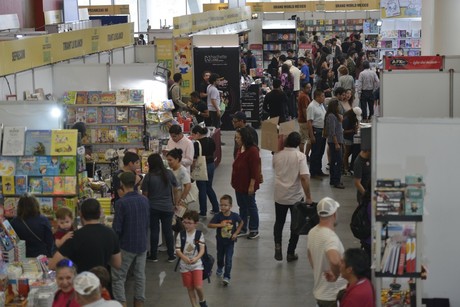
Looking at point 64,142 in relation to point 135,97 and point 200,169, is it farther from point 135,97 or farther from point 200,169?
point 135,97

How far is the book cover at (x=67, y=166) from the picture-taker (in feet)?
28.8

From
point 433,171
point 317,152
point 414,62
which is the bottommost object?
point 317,152

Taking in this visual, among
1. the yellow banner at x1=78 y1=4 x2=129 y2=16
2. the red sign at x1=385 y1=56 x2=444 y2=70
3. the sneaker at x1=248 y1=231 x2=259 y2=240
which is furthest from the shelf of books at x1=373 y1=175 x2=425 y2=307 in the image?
the yellow banner at x1=78 y1=4 x2=129 y2=16

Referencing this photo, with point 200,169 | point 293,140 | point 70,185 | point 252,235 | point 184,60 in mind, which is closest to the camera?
point 70,185

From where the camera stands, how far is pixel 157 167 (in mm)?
8797

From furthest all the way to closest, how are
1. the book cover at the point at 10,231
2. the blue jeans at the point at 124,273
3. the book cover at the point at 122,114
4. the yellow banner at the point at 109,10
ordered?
the yellow banner at the point at 109,10
the book cover at the point at 122,114
the blue jeans at the point at 124,273
the book cover at the point at 10,231

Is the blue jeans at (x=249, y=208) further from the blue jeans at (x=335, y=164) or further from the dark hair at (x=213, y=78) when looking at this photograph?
the dark hair at (x=213, y=78)

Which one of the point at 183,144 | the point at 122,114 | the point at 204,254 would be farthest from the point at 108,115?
the point at 204,254

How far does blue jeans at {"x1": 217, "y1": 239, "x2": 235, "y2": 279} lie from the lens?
8.48 m

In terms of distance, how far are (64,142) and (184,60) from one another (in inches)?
327

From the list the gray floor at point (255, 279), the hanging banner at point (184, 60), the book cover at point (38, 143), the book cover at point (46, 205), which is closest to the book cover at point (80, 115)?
the gray floor at point (255, 279)

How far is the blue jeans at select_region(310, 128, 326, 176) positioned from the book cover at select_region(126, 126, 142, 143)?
3120 mm

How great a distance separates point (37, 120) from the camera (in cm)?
928

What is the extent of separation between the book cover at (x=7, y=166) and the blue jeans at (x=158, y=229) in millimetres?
1423
